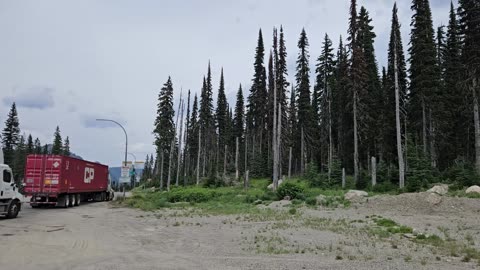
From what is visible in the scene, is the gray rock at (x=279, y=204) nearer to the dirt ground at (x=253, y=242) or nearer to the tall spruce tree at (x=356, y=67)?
the dirt ground at (x=253, y=242)

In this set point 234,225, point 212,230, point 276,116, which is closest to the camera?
point 212,230

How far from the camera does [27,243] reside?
1310cm

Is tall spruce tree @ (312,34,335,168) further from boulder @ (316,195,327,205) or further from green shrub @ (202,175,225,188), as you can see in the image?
boulder @ (316,195,327,205)

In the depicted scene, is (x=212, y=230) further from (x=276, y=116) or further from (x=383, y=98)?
(x=383, y=98)

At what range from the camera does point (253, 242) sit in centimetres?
Answer: 1348

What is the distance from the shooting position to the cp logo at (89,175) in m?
36.0

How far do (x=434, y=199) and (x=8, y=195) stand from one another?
2380 cm

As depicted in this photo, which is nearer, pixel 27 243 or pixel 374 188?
pixel 27 243

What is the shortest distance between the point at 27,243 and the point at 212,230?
7189mm

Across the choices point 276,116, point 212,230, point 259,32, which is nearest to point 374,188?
point 276,116

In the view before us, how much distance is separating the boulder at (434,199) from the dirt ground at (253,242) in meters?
0.12

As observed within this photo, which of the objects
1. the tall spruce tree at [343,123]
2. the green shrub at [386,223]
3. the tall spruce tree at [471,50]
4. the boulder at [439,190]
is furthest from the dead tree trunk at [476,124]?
the tall spruce tree at [343,123]

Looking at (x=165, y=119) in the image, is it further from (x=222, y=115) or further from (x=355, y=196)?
(x=355, y=196)

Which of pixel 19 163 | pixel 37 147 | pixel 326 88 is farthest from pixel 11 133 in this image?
pixel 326 88
